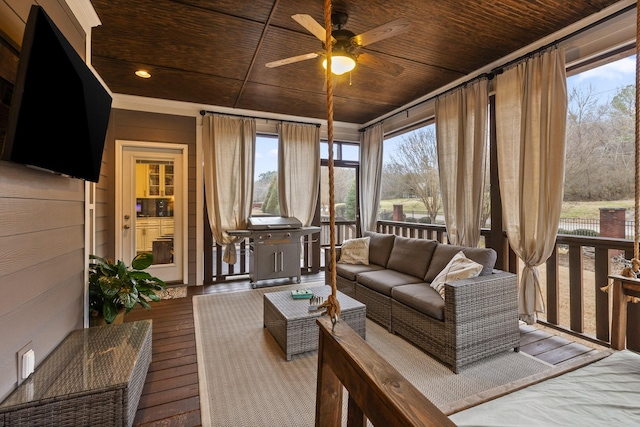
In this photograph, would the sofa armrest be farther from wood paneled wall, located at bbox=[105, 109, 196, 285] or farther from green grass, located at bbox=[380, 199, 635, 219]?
wood paneled wall, located at bbox=[105, 109, 196, 285]

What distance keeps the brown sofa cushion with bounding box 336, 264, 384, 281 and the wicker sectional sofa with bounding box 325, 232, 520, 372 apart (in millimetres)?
129

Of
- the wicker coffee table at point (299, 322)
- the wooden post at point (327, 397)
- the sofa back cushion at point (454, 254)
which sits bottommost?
the wicker coffee table at point (299, 322)

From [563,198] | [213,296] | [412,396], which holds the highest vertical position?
[563,198]

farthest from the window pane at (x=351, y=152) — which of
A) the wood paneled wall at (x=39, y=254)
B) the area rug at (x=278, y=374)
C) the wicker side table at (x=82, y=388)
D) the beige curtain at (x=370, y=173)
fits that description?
the wicker side table at (x=82, y=388)

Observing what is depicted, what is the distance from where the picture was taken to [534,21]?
8.07ft

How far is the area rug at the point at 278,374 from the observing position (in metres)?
1.79

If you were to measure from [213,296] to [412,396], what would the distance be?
12.6 ft

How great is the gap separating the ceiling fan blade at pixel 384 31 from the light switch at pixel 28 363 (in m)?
2.83

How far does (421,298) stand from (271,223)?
266cm

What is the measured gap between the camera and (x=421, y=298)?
2.50 m

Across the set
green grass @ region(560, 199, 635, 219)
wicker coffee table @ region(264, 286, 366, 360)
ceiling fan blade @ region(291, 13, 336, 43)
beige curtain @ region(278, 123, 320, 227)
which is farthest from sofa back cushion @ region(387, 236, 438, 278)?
ceiling fan blade @ region(291, 13, 336, 43)

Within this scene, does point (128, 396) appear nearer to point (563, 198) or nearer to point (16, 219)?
point (16, 219)

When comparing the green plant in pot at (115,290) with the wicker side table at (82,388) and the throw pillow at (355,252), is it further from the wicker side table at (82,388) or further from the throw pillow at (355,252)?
the throw pillow at (355,252)

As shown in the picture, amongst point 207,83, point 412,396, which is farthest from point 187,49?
point 412,396
